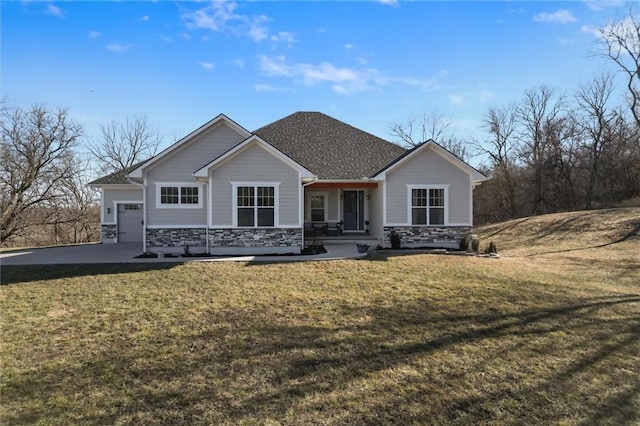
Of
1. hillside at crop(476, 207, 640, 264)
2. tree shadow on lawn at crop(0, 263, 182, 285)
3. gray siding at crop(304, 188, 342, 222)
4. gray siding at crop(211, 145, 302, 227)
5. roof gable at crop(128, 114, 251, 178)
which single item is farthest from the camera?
gray siding at crop(304, 188, 342, 222)

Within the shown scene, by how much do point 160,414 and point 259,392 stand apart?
109 cm

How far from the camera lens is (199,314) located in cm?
702

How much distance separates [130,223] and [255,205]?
29.6 feet

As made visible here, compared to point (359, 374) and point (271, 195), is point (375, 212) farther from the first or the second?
point (359, 374)

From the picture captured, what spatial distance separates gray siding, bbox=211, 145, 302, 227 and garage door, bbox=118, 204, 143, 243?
7502 mm

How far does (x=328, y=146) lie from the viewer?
63.5 ft

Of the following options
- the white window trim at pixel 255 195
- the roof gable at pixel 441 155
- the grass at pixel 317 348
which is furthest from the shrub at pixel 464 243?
the white window trim at pixel 255 195

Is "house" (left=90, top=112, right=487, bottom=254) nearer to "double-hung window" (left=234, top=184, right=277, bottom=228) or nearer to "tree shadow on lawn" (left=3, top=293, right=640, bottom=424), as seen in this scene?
"double-hung window" (left=234, top=184, right=277, bottom=228)

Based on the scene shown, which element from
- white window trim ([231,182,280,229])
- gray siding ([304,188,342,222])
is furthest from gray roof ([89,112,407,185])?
white window trim ([231,182,280,229])

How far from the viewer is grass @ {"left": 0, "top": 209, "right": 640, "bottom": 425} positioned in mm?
4008

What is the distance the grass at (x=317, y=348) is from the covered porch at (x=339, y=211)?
765 cm

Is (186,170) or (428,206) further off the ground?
(186,170)

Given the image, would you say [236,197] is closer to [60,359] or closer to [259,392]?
[60,359]

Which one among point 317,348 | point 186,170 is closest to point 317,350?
point 317,348
